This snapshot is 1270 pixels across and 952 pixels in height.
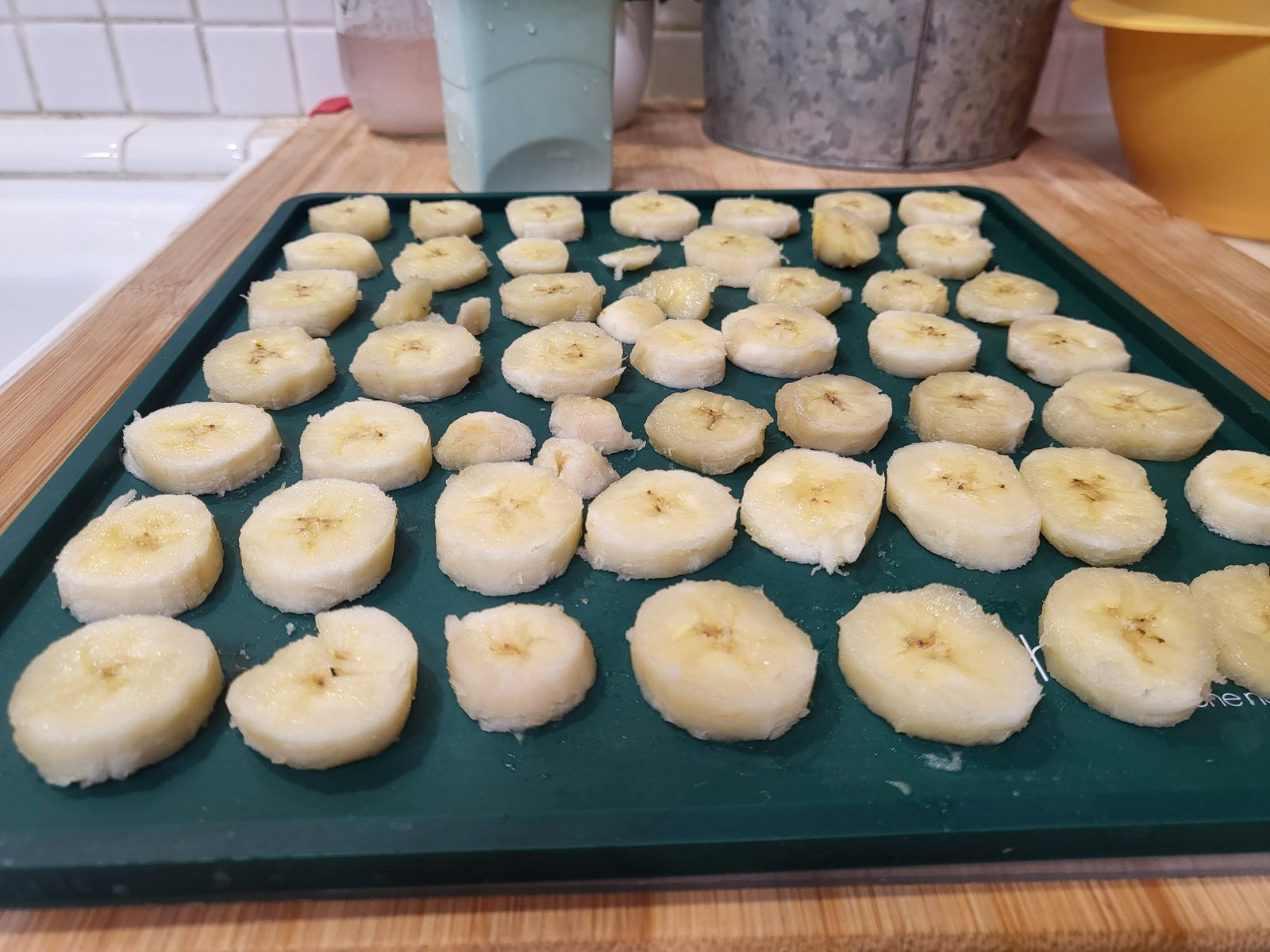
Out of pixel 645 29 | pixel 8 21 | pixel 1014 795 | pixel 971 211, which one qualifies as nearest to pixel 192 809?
pixel 1014 795

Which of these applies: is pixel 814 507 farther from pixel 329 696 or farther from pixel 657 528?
pixel 329 696

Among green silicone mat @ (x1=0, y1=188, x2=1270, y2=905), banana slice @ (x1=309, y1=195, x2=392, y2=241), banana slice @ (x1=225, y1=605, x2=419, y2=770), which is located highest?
banana slice @ (x1=309, y1=195, x2=392, y2=241)

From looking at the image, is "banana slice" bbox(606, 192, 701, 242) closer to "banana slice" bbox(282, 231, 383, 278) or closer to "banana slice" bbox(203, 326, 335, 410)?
"banana slice" bbox(282, 231, 383, 278)

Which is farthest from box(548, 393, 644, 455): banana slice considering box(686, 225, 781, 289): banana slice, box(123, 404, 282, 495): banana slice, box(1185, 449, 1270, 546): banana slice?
box(1185, 449, 1270, 546): banana slice

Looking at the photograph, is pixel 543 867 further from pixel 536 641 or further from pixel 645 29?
pixel 645 29

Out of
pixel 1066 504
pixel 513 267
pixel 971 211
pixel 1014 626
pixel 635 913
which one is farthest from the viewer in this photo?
pixel 971 211

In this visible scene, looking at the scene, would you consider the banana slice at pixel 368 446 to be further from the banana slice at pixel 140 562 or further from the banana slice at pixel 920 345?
the banana slice at pixel 920 345

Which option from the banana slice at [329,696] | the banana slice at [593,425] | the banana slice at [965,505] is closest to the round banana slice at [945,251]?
the banana slice at [965,505]
